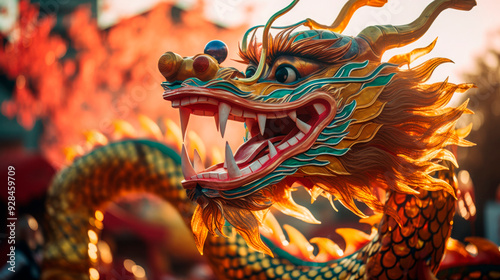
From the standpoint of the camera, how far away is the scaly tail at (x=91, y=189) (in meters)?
2.39

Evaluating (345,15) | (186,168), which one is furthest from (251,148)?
(345,15)

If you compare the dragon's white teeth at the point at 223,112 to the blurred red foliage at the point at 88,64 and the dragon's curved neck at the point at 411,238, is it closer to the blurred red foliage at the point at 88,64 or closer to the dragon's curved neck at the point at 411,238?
the dragon's curved neck at the point at 411,238

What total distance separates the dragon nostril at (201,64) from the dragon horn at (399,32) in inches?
18.8

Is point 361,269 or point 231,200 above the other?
point 231,200

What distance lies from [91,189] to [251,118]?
136cm

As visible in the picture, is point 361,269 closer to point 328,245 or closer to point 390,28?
point 328,245

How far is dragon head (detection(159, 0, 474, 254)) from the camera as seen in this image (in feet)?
4.57

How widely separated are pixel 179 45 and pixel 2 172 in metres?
2.67

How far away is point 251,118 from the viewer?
1.45m

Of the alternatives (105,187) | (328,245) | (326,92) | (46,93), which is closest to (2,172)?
(46,93)

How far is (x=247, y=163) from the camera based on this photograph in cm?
144

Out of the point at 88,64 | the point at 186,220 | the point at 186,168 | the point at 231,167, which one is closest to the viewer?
the point at 231,167

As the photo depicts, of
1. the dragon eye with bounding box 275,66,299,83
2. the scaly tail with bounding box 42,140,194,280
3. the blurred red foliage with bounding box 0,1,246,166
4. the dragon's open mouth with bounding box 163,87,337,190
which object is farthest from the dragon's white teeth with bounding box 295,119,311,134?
the blurred red foliage with bounding box 0,1,246,166

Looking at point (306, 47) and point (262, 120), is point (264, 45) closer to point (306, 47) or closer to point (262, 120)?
point (306, 47)
